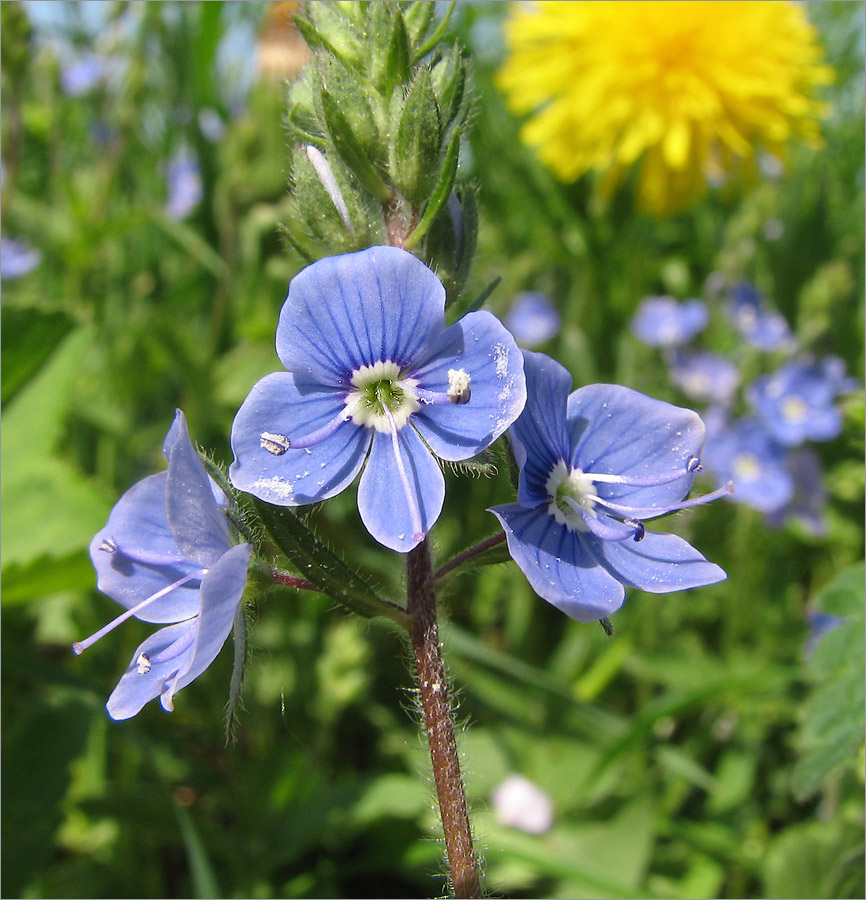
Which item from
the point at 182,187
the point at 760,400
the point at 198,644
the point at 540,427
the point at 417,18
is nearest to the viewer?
the point at 198,644

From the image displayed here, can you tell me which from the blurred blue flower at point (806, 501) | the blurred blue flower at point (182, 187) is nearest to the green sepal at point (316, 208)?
the blurred blue flower at point (806, 501)

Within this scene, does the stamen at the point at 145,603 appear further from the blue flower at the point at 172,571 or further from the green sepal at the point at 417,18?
the green sepal at the point at 417,18

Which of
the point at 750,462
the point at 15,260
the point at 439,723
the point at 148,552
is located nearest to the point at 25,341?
the point at 148,552

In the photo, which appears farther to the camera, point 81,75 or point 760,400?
point 81,75

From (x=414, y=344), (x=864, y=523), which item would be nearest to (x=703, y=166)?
(x=864, y=523)

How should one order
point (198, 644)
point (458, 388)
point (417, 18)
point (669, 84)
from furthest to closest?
point (669, 84)
point (417, 18)
point (458, 388)
point (198, 644)

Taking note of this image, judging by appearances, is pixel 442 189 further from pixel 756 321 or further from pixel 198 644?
pixel 756 321

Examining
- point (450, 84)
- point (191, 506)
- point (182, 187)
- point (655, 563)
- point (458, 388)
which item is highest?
point (450, 84)


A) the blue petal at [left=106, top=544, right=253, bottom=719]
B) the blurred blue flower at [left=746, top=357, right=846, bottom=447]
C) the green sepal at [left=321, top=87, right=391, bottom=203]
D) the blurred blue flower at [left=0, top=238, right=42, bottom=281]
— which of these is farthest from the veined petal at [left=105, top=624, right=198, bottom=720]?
the blurred blue flower at [left=0, top=238, right=42, bottom=281]
